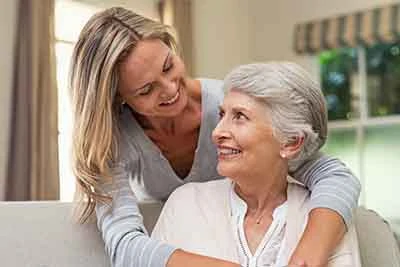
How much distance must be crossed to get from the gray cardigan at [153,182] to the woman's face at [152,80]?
0.12 meters

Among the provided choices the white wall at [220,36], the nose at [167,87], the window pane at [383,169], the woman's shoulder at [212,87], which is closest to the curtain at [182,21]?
the white wall at [220,36]

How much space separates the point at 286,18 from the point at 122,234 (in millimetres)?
4260

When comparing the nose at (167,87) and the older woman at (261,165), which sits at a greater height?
the nose at (167,87)

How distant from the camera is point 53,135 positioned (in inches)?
153

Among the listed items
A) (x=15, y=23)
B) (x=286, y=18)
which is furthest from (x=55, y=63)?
(x=286, y=18)

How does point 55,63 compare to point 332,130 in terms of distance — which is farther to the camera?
point 332,130

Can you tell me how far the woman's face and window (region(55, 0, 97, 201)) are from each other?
2.55 m

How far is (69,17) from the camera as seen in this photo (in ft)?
13.9

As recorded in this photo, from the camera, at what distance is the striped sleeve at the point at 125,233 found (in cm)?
132

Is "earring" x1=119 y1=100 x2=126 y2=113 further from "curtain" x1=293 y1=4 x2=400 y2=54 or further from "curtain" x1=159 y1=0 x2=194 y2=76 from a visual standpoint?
"curtain" x1=293 y1=4 x2=400 y2=54

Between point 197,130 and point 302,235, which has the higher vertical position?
point 197,130

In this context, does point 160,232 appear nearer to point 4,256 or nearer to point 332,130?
point 4,256

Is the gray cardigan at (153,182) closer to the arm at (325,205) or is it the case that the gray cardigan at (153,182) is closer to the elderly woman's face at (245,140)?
the arm at (325,205)

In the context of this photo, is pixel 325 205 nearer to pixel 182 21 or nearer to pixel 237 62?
pixel 182 21
